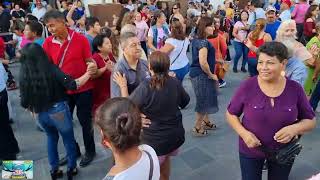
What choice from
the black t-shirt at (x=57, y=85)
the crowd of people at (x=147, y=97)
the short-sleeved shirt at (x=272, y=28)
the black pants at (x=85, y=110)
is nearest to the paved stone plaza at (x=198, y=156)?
the crowd of people at (x=147, y=97)

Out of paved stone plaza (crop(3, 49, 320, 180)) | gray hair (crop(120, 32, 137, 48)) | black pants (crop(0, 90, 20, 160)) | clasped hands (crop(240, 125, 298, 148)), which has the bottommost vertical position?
paved stone plaza (crop(3, 49, 320, 180))

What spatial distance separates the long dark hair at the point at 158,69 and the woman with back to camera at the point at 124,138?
1186mm

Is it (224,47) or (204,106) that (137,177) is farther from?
(224,47)

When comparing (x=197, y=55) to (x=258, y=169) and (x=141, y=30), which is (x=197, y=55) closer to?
(x=258, y=169)

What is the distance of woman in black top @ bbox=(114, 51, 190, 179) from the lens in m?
2.99

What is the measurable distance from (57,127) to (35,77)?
0.61 metres

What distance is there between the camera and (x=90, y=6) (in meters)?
12.7

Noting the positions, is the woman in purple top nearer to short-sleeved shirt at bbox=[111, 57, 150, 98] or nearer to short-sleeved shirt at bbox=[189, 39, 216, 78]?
short-sleeved shirt at bbox=[111, 57, 150, 98]

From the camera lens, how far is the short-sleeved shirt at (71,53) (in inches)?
153

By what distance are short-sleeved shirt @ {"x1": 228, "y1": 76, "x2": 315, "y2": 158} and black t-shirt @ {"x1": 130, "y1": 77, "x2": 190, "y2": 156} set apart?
0.60m

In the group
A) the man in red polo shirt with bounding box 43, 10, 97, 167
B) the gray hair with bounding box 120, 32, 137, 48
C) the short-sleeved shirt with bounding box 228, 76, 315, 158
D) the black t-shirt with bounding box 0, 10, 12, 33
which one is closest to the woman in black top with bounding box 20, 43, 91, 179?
A: the man in red polo shirt with bounding box 43, 10, 97, 167

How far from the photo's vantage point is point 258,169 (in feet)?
9.11

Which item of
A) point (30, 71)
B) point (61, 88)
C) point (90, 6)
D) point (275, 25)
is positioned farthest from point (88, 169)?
point (90, 6)

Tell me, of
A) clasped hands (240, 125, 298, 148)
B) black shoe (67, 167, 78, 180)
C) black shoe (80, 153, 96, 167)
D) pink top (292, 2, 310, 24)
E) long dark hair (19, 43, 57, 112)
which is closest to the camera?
clasped hands (240, 125, 298, 148)
